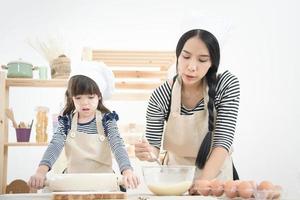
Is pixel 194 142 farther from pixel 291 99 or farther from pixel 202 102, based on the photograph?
pixel 291 99

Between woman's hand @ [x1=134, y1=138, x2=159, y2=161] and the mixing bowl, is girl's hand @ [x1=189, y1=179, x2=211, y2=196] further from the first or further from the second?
woman's hand @ [x1=134, y1=138, x2=159, y2=161]

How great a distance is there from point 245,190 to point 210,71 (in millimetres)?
574

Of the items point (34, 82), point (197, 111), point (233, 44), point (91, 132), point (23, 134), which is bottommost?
point (23, 134)

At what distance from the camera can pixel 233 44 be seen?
301 cm

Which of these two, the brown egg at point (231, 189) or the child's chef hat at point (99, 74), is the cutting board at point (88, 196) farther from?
the child's chef hat at point (99, 74)

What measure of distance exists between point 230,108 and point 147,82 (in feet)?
4.82

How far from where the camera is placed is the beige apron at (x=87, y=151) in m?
1.48

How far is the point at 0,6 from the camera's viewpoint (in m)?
2.84

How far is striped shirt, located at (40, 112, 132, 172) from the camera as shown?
1338mm

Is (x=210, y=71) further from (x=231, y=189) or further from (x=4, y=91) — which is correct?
(x=4, y=91)

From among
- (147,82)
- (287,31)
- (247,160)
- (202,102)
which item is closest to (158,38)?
(147,82)

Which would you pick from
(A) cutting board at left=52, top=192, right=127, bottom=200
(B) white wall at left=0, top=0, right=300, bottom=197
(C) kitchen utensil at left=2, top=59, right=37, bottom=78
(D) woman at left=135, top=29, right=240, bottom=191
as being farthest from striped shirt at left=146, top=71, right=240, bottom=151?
(B) white wall at left=0, top=0, right=300, bottom=197

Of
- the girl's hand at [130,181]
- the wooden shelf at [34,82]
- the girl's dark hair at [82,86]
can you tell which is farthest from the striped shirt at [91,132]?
the wooden shelf at [34,82]

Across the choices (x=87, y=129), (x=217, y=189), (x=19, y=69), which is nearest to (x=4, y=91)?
(x=19, y=69)
